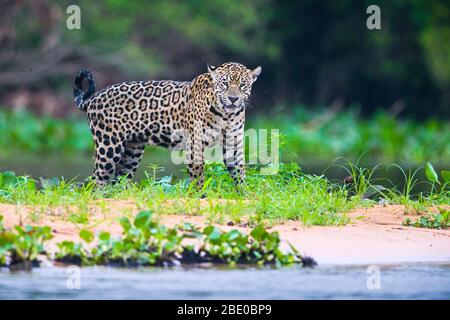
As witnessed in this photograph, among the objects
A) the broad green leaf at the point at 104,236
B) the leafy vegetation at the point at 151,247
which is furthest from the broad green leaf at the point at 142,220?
the broad green leaf at the point at 104,236

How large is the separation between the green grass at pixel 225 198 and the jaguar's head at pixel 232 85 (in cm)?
81

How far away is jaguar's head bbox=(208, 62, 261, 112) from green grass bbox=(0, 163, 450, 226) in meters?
0.81

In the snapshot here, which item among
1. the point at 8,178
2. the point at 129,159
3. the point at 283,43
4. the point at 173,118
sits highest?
the point at 283,43

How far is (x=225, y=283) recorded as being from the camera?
8578mm

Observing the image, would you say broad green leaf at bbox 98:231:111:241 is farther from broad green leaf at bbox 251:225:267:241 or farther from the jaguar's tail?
the jaguar's tail

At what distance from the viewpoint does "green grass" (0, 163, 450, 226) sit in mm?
10250

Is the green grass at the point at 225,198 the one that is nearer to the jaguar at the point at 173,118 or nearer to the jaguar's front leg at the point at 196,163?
the jaguar's front leg at the point at 196,163

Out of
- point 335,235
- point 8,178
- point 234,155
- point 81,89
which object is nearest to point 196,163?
point 234,155

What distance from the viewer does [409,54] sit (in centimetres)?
3456

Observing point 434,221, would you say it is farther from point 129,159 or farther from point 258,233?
point 129,159

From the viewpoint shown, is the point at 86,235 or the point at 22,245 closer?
the point at 22,245

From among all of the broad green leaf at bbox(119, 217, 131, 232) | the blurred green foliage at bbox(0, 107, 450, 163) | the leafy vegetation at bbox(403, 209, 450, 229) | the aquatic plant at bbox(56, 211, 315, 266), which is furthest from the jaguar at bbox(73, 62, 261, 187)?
the blurred green foliage at bbox(0, 107, 450, 163)

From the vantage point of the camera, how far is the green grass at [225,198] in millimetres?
10250

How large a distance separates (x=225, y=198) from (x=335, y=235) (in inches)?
58.3
